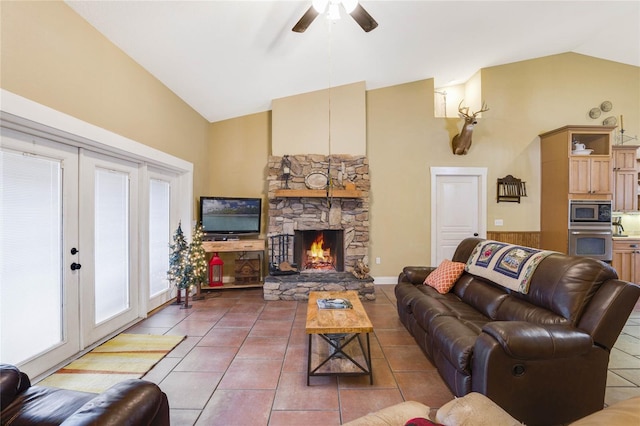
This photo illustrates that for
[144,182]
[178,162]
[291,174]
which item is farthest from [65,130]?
[291,174]

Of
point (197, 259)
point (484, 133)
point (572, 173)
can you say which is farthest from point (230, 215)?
point (572, 173)

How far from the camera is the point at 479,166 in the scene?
5336mm

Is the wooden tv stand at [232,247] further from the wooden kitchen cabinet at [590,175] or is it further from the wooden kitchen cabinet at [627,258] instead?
the wooden kitchen cabinet at [627,258]

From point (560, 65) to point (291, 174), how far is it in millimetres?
5482

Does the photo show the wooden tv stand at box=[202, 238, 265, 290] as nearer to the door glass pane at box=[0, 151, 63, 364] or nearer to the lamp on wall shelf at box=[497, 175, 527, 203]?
the door glass pane at box=[0, 151, 63, 364]

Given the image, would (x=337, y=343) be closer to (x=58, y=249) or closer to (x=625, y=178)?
(x=58, y=249)

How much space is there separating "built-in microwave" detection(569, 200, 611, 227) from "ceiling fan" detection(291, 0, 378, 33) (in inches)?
181

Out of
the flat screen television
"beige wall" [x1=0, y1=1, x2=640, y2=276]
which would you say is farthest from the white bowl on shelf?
the flat screen television

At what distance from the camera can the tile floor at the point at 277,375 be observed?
1.94m

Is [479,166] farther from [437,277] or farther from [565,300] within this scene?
[565,300]

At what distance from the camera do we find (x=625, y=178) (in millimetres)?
4926

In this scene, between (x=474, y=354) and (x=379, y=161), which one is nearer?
(x=474, y=354)

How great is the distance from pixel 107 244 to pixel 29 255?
82cm

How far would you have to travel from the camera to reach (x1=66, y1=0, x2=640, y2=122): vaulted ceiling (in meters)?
2.76
